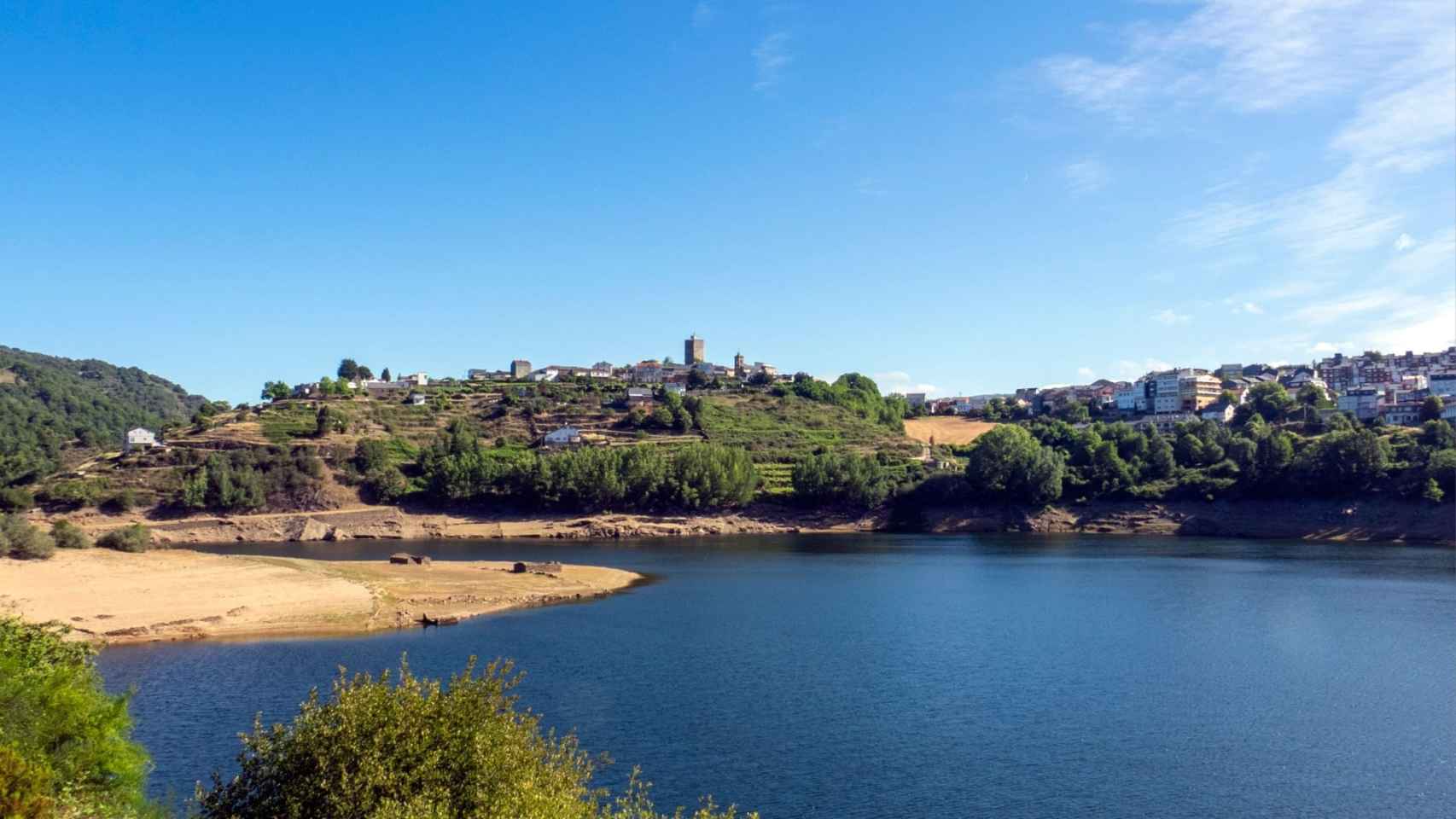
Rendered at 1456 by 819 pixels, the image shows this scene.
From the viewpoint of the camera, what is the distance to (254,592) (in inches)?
2281

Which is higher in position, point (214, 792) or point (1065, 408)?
point (1065, 408)

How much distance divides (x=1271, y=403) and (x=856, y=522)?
69866 mm

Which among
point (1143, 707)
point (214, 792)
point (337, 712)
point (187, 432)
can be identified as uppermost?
point (187, 432)

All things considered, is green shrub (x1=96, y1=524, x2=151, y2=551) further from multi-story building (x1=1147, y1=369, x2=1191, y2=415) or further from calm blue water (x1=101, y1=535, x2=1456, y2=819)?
multi-story building (x1=1147, y1=369, x2=1191, y2=415)

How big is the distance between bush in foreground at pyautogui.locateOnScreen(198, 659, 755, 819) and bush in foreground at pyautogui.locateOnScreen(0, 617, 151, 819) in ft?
12.2

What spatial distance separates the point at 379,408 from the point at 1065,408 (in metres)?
114

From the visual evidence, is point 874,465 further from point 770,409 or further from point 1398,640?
point 1398,640

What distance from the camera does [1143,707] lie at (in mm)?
37531

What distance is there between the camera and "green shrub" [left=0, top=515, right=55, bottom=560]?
61.9m

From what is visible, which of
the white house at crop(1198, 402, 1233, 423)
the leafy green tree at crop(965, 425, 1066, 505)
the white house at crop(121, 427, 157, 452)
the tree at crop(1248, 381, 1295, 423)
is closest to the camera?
the leafy green tree at crop(965, 425, 1066, 505)

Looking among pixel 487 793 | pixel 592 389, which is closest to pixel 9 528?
pixel 487 793

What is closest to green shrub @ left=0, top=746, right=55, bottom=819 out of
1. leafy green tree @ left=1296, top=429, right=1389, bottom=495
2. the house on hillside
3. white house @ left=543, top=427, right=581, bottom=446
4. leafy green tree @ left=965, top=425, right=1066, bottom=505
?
leafy green tree @ left=965, top=425, right=1066, bottom=505

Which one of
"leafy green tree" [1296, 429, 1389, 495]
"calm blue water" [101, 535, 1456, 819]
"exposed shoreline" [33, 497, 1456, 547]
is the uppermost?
"leafy green tree" [1296, 429, 1389, 495]

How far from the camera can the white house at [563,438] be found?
Answer: 433 ft
